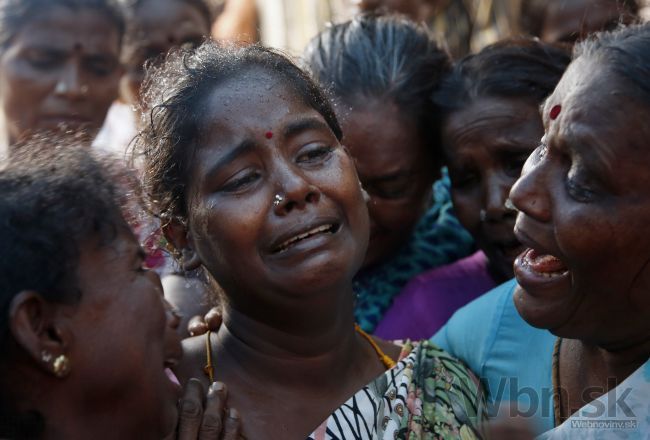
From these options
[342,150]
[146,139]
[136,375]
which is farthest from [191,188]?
[136,375]

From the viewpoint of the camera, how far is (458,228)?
133 inches

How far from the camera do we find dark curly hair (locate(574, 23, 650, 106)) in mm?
1917

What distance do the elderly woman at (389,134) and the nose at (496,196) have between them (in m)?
0.31

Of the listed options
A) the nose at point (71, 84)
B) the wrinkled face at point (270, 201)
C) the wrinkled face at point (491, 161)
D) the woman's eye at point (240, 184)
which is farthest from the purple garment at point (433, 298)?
the nose at point (71, 84)

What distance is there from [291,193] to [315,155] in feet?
0.59

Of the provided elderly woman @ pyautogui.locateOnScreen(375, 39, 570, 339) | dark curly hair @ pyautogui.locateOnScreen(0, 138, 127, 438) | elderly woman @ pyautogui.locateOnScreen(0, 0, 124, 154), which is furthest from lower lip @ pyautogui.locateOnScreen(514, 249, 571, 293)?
elderly woman @ pyautogui.locateOnScreen(0, 0, 124, 154)

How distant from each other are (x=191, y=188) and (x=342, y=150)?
0.41 metres

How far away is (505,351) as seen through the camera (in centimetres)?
242

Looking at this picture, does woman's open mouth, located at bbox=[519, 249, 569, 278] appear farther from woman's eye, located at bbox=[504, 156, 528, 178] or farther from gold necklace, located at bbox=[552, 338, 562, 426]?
woman's eye, located at bbox=[504, 156, 528, 178]

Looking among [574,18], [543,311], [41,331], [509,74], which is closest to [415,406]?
[543,311]

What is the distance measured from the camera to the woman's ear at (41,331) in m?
1.72

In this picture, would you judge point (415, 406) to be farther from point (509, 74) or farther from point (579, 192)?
point (509, 74)

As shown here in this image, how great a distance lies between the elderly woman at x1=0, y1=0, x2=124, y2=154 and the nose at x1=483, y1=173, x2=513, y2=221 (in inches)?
74.6

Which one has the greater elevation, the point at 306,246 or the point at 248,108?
the point at 248,108
